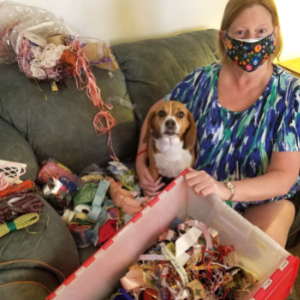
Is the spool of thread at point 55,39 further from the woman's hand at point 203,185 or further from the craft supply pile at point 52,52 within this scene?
Result: the woman's hand at point 203,185

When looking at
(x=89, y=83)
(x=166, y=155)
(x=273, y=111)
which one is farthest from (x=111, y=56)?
(x=273, y=111)

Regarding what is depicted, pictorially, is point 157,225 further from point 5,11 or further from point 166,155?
point 5,11

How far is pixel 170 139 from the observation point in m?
1.37

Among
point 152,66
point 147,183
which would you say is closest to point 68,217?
point 147,183

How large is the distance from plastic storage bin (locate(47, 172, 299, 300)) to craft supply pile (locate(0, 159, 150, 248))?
301 millimetres

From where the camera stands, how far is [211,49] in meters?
1.84

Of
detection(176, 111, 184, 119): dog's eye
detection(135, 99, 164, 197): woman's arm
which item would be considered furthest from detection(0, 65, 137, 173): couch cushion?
detection(176, 111, 184, 119): dog's eye

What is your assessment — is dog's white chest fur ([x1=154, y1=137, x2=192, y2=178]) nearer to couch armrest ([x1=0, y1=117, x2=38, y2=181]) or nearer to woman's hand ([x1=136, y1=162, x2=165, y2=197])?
woman's hand ([x1=136, y1=162, x2=165, y2=197])

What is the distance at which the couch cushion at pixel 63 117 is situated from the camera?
130 centimetres

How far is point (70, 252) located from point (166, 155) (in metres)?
0.67

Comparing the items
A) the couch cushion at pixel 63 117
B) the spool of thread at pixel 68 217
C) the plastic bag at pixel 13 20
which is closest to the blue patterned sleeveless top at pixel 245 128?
the couch cushion at pixel 63 117

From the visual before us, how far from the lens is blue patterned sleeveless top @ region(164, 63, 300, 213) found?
1006 mm

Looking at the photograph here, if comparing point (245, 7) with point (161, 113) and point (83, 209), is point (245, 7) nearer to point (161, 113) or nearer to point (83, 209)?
point (161, 113)

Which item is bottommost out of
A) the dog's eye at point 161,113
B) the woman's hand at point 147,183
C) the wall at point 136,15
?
the woman's hand at point 147,183
